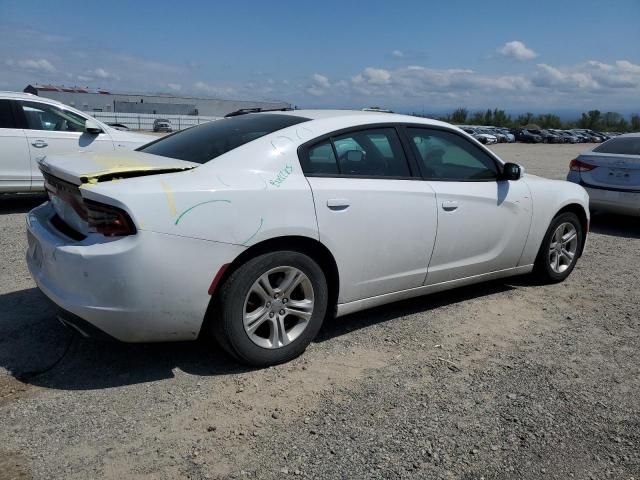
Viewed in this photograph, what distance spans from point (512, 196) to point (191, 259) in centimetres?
289

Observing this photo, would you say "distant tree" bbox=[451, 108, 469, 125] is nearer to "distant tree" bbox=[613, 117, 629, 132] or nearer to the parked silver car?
"distant tree" bbox=[613, 117, 629, 132]

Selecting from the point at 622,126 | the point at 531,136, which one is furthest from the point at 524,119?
the point at 531,136

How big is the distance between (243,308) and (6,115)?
21.4ft

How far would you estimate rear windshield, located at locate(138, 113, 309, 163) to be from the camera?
365 centimetres

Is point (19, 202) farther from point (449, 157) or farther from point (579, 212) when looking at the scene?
point (579, 212)

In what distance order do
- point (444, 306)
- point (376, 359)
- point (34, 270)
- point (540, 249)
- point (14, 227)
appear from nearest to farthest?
1. point (34, 270)
2. point (376, 359)
3. point (444, 306)
4. point (540, 249)
5. point (14, 227)

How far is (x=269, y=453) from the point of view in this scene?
2.69 m

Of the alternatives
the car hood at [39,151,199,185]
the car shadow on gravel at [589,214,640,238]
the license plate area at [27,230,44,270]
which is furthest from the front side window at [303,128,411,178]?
the car shadow on gravel at [589,214,640,238]

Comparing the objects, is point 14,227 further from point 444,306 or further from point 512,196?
point 512,196

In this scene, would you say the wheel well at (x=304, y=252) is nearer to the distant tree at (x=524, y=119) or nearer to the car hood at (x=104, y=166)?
the car hood at (x=104, y=166)

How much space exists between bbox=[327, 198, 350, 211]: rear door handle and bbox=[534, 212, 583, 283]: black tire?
2.43 meters

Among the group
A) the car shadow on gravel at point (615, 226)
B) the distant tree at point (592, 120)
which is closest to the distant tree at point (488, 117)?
the distant tree at point (592, 120)

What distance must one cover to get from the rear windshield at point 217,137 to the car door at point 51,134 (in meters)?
4.33

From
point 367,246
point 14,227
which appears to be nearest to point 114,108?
point 14,227
